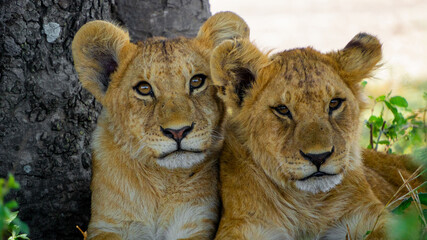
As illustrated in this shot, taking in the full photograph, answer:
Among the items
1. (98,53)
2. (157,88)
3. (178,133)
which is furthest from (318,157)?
(98,53)

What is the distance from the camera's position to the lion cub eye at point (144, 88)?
2.94 m

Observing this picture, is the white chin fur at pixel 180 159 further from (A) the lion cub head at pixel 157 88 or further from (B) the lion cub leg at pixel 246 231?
(B) the lion cub leg at pixel 246 231

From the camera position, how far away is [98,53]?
3154 millimetres

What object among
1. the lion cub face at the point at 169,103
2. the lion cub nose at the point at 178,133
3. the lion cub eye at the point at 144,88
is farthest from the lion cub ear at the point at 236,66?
the lion cub eye at the point at 144,88

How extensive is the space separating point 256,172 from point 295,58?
24.9 inches

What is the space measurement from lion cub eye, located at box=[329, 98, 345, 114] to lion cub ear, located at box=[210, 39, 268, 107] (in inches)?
16.1

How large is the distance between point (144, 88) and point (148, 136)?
0.98 ft

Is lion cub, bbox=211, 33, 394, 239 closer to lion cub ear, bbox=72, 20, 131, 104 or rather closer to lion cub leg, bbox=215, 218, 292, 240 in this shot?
lion cub leg, bbox=215, 218, 292, 240

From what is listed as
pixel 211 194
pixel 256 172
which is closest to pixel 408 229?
pixel 256 172

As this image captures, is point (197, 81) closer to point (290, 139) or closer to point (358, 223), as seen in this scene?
point (290, 139)

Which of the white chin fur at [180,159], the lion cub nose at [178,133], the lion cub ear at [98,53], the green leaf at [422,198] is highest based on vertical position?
the lion cub ear at [98,53]

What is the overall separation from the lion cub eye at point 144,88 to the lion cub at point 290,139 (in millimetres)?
418

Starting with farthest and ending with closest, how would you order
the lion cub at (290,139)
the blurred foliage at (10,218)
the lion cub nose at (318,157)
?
the lion cub at (290,139) → the lion cub nose at (318,157) → the blurred foliage at (10,218)

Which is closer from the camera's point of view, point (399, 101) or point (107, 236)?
point (107, 236)
